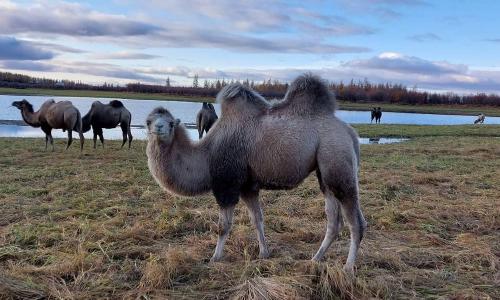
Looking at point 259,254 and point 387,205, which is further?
point 387,205

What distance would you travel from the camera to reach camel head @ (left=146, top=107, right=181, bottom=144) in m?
5.68

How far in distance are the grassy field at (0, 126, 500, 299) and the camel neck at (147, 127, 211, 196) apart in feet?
2.67

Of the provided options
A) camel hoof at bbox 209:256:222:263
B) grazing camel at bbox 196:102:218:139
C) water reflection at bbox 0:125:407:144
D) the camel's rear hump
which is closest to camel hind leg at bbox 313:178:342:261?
the camel's rear hump

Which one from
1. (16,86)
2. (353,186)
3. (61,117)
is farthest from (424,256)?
(16,86)

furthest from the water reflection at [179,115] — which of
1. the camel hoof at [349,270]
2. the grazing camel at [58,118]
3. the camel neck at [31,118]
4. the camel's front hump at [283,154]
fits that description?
the camel hoof at [349,270]

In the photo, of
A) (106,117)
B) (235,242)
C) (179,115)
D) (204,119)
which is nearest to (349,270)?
(235,242)

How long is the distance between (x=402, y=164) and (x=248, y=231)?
9488 millimetres

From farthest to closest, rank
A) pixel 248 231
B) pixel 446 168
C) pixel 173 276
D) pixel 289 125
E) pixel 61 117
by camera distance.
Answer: pixel 61 117, pixel 446 168, pixel 248 231, pixel 289 125, pixel 173 276

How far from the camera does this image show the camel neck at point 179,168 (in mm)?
5840

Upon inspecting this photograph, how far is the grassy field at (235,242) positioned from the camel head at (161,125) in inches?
54.9

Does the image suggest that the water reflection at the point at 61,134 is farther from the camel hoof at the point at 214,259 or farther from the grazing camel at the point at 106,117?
the camel hoof at the point at 214,259

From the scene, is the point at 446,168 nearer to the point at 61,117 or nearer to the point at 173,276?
the point at 173,276

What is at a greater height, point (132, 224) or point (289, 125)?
point (289, 125)

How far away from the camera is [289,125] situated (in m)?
5.76
